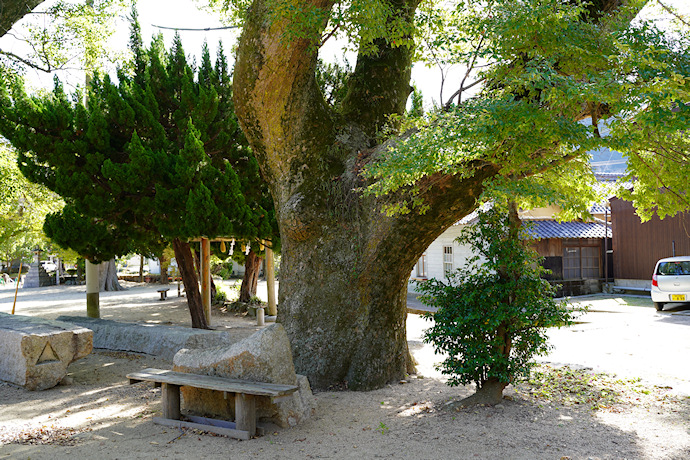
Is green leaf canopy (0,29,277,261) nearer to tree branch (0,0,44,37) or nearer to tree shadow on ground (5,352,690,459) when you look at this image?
tree shadow on ground (5,352,690,459)

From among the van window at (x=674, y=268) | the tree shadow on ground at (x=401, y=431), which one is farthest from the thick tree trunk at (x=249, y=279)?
the van window at (x=674, y=268)

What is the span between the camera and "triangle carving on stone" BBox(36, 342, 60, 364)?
786 centimetres

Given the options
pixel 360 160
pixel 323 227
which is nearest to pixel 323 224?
pixel 323 227

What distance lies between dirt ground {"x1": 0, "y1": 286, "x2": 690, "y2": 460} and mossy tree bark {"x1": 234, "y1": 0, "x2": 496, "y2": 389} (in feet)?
1.90

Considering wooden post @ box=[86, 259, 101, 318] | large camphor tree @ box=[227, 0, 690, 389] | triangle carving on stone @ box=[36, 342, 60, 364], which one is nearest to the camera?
large camphor tree @ box=[227, 0, 690, 389]

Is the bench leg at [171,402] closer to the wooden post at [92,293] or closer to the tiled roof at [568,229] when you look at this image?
the wooden post at [92,293]

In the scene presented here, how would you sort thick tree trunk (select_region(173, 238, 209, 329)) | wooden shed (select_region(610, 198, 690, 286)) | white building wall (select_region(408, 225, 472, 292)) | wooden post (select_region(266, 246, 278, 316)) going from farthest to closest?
white building wall (select_region(408, 225, 472, 292)), wooden shed (select_region(610, 198, 690, 286)), wooden post (select_region(266, 246, 278, 316)), thick tree trunk (select_region(173, 238, 209, 329))

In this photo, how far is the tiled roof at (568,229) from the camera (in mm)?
19328

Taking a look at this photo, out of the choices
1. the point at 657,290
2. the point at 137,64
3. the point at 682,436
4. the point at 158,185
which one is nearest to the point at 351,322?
the point at 682,436

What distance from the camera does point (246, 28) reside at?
23.7ft

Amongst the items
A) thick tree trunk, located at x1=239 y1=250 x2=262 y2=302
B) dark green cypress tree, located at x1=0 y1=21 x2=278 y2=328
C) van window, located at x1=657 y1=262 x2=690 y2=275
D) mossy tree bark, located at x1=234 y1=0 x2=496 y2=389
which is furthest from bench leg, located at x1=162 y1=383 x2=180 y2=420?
van window, located at x1=657 y1=262 x2=690 y2=275

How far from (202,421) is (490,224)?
391 cm

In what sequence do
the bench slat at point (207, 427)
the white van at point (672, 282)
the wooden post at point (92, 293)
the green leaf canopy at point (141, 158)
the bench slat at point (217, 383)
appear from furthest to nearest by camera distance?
the white van at point (672, 282) → the wooden post at point (92, 293) → the green leaf canopy at point (141, 158) → the bench slat at point (207, 427) → the bench slat at point (217, 383)

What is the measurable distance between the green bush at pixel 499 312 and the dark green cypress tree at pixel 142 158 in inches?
270
